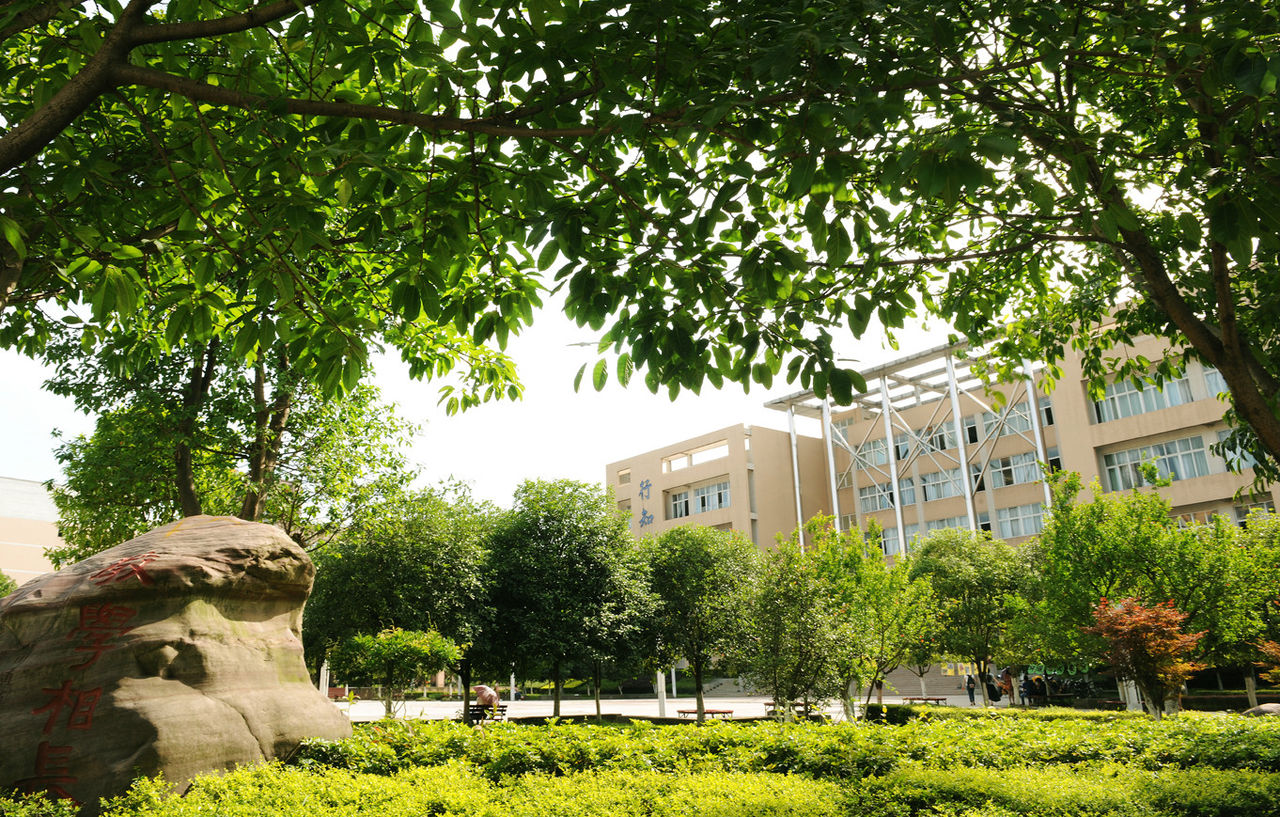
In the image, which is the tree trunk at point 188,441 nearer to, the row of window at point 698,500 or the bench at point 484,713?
the bench at point 484,713

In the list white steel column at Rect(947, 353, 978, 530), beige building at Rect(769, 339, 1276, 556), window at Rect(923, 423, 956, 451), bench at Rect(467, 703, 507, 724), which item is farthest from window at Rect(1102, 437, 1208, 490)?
bench at Rect(467, 703, 507, 724)

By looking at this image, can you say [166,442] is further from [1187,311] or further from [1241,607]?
[1241,607]

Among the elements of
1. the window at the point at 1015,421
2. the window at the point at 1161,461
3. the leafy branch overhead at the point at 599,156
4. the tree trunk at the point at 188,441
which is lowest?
the leafy branch overhead at the point at 599,156

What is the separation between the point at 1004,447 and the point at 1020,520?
152 inches

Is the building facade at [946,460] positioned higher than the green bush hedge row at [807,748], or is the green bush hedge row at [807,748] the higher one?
the building facade at [946,460]

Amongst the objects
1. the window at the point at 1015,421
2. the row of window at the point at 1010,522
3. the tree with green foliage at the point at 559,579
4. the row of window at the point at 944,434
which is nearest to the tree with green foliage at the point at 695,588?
the tree with green foliage at the point at 559,579

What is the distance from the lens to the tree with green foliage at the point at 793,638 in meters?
16.7

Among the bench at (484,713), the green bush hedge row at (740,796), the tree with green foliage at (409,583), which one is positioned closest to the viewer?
the green bush hedge row at (740,796)

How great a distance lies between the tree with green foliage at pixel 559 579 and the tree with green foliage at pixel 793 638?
7482mm

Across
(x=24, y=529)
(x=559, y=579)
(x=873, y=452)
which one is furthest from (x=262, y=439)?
(x=24, y=529)

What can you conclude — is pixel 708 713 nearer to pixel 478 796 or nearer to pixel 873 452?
pixel 478 796

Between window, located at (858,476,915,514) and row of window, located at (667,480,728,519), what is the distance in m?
8.63

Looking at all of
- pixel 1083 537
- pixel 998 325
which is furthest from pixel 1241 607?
pixel 998 325

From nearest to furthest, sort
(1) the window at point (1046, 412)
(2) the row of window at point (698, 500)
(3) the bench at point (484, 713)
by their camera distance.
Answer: (3) the bench at point (484, 713) → (1) the window at point (1046, 412) → (2) the row of window at point (698, 500)
